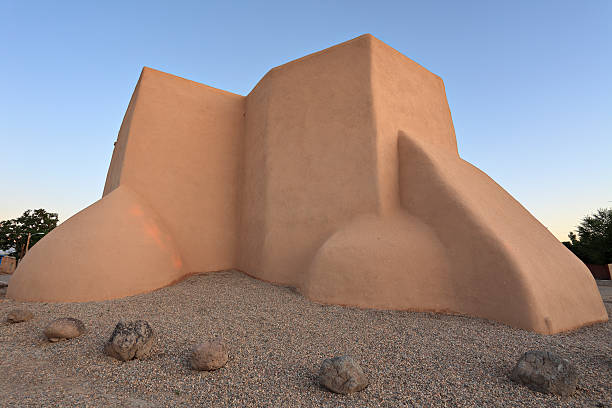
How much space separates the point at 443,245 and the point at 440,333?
67.1 inches

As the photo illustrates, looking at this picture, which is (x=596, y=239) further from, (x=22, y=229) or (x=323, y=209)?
(x=22, y=229)

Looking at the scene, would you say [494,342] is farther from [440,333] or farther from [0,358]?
[0,358]

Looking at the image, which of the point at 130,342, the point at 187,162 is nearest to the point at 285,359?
the point at 130,342

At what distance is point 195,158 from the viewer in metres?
8.70

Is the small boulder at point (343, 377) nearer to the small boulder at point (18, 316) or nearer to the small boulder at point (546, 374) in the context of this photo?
the small boulder at point (546, 374)

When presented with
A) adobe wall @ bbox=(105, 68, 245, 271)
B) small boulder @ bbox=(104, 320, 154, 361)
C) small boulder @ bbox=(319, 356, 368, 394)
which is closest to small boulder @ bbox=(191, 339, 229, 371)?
small boulder @ bbox=(104, 320, 154, 361)

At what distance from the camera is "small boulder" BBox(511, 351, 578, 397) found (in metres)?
2.39

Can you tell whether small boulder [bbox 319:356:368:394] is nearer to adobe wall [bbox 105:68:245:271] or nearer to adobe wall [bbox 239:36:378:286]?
adobe wall [bbox 239:36:378:286]

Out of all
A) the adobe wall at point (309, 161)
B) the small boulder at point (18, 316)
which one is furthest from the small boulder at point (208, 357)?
the adobe wall at point (309, 161)

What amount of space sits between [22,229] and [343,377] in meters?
32.1

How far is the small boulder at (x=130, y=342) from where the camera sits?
3.00 meters

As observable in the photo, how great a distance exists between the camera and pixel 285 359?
3.03 m

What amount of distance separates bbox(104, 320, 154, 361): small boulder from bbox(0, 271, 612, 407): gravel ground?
0.09 m

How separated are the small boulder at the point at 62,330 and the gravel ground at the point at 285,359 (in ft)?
0.34
